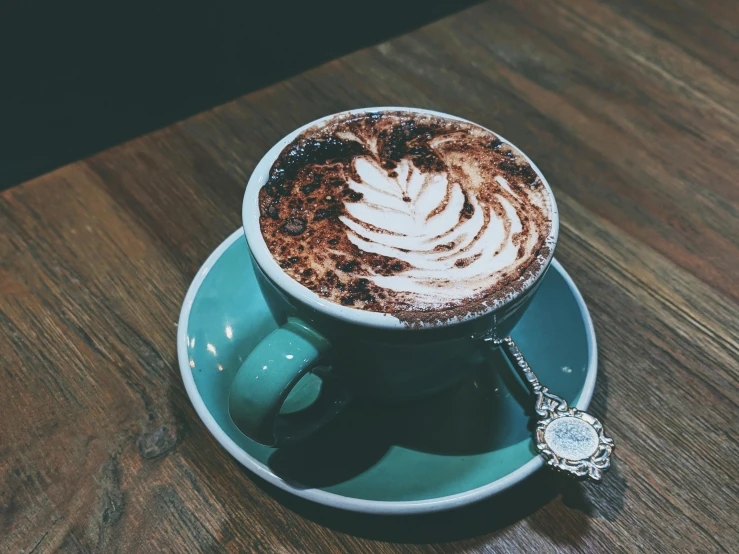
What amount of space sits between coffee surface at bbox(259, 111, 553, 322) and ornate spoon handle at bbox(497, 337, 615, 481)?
0.32 feet

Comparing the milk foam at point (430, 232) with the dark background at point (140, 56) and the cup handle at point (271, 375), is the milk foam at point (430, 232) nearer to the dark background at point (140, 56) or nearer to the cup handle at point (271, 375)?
the cup handle at point (271, 375)

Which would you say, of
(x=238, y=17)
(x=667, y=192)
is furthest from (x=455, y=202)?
(x=238, y=17)

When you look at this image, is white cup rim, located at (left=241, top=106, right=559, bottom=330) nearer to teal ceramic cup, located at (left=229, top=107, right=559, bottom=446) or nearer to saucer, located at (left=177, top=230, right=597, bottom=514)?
teal ceramic cup, located at (left=229, top=107, right=559, bottom=446)

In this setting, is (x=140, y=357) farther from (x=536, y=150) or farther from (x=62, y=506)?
(x=536, y=150)

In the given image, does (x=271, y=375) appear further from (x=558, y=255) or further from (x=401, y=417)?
(x=558, y=255)

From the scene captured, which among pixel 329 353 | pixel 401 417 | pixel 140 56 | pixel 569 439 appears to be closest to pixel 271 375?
pixel 329 353

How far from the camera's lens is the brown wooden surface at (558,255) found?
0.62 meters

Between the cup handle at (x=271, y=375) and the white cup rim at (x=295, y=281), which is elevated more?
the white cup rim at (x=295, y=281)

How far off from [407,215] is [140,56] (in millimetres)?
787

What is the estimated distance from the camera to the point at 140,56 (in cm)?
118

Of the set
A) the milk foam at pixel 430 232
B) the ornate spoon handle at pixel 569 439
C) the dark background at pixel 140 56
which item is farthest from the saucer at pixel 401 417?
the dark background at pixel 140 56

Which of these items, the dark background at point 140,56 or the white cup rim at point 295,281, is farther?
the dark background at point 140,56

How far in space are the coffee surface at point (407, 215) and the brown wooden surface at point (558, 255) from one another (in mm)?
228

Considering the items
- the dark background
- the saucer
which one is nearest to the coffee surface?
the saucer
